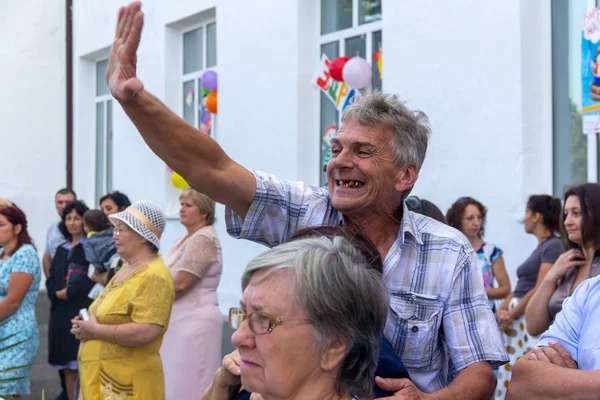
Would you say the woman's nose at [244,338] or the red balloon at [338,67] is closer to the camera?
the woman's nose at [244,338]

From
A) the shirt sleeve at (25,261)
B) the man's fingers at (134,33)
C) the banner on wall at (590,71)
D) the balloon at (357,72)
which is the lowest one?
the shirt sleeve at (25,261)

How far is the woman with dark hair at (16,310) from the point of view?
556 centimetres

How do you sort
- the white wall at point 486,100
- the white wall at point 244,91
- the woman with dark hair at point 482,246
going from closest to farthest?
the woman with dark hair at point 482,246 → the white wall at point 486,100 → the white wall at point 244,91

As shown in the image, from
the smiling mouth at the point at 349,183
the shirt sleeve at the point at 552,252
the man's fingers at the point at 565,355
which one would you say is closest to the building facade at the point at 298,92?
the shirt sleeve at the point at 552,252

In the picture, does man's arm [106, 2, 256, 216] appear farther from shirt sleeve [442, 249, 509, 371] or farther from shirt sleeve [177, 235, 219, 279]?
shirt sleeve [177, 235, 219, 279]

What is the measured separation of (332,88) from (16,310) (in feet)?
13.5

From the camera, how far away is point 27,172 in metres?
14.2

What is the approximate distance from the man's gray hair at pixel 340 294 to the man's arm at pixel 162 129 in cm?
35

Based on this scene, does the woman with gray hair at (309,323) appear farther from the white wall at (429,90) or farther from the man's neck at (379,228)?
the white wall at (429,90)

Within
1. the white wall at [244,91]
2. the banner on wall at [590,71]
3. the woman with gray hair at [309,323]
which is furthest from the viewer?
the white wall at [244,91]

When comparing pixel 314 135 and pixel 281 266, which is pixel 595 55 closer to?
pixel 314 135

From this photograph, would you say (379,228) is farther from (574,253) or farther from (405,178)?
(574,253)

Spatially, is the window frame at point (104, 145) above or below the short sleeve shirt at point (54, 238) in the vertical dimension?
above

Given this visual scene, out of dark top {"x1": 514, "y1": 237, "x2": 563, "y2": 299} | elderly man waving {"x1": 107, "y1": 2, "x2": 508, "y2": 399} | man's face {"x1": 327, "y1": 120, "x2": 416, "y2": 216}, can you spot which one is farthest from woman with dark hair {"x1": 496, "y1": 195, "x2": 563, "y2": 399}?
man's face {"x1": 327, "y1": 120, "x2": 416, "y2": 216}
